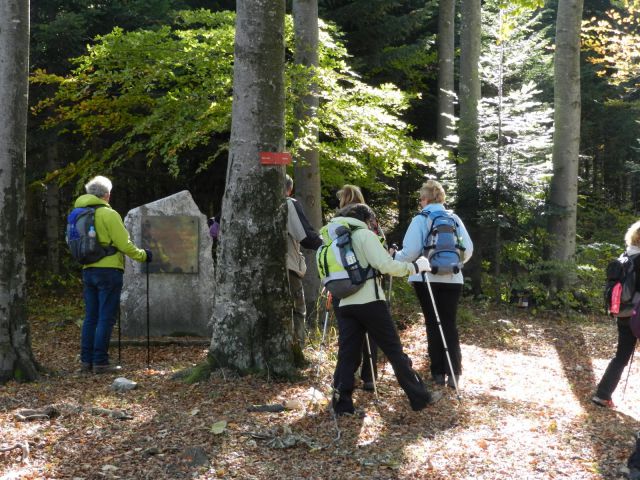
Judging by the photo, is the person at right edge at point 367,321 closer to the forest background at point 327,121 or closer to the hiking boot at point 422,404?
the hiking boot at point 422,404

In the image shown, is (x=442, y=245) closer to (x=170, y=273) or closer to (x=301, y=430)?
(x=301, y=430)

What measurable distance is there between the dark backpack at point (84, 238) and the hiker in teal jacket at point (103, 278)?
6cm

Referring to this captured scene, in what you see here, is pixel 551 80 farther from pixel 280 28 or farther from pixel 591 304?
pixel 280 28

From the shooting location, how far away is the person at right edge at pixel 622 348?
253 inches

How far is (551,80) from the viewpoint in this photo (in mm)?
20844

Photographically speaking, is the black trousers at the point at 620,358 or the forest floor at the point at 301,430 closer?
the forest floor at the point at 301,430

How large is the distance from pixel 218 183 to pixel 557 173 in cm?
706

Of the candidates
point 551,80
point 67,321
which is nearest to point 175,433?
point 67,321

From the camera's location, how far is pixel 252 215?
6520 millimetres

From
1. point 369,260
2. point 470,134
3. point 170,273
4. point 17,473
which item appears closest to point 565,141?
point 470,134

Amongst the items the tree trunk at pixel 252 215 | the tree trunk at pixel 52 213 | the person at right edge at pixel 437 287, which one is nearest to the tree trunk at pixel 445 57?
the tree trunk at pixel 52 213

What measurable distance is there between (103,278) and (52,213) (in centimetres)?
846

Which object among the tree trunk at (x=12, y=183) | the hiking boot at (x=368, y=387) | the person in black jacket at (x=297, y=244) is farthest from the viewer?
the person in black jacket at (x=297, y=244)

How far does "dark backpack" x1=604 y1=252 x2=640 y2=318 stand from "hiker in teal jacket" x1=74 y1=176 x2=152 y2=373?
492 cm
